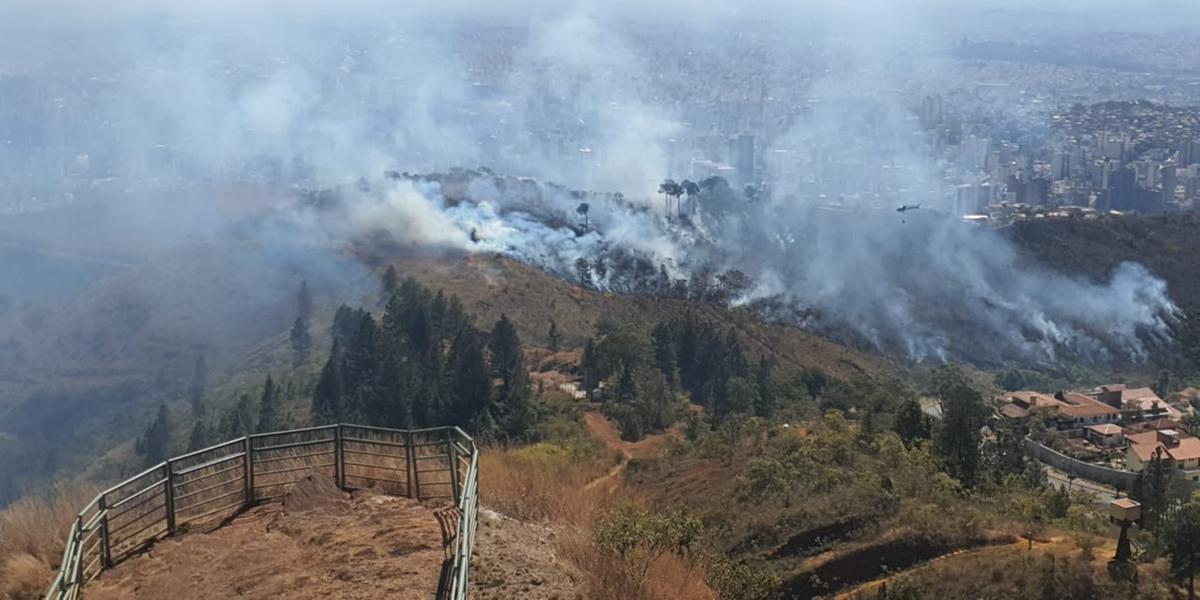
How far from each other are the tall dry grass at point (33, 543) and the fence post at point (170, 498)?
848mm

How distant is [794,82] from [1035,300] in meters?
58.7

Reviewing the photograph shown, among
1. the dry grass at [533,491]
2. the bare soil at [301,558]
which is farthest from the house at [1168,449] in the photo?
the bare soil at [301,558]

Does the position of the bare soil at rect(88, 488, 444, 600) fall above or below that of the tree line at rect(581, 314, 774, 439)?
above

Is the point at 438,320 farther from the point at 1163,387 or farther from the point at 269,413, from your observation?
the point at 1163,387

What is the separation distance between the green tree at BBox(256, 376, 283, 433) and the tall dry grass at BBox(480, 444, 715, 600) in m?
15.6

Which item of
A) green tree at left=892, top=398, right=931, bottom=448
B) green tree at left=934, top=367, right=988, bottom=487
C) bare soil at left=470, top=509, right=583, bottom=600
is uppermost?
bare soil at left=470, top=509, right=583, bottom=600

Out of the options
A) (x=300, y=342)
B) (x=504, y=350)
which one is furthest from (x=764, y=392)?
(x=300, y=342)

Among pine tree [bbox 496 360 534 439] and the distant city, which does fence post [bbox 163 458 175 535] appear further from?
the distant city

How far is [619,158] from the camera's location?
83.8 m

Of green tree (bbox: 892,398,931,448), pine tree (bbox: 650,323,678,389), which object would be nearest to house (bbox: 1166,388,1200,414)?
pine tree (bbox: 650,323,678,389)

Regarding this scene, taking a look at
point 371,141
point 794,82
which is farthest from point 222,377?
point 794,82

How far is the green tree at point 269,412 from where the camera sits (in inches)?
1091

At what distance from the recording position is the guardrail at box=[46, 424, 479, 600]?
7547 mm

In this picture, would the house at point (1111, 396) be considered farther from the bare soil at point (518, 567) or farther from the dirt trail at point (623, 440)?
the bare soil at point (518, 567)
